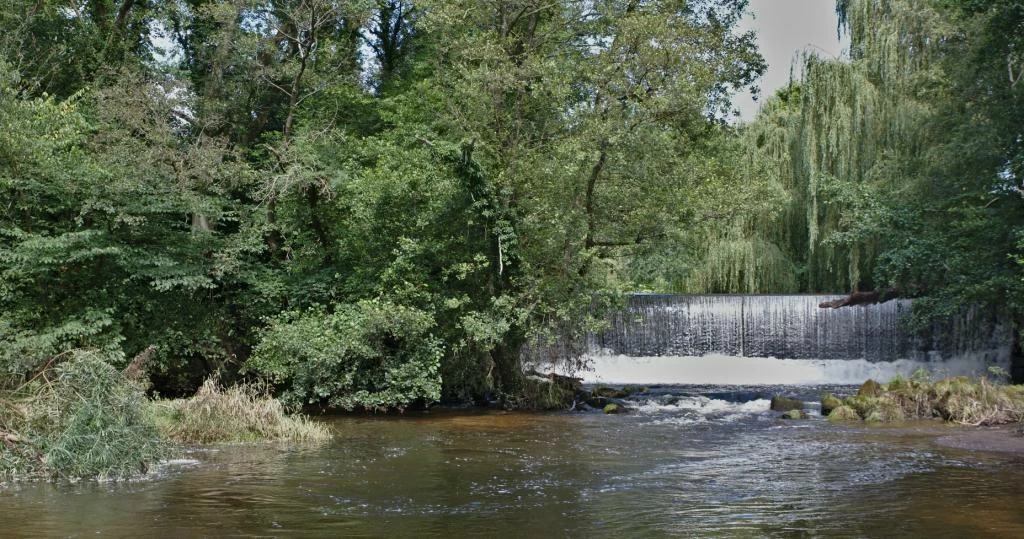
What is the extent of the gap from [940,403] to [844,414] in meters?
1.64

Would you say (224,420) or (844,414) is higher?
(224,420)

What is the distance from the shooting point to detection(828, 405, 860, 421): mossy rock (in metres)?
16.9

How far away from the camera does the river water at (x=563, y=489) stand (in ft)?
28.1

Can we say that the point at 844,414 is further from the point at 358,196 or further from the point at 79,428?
the point at 79,428

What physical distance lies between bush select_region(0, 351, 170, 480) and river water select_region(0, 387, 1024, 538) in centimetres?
36

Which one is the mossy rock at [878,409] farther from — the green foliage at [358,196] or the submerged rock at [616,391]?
the submerged rock at [616,391]

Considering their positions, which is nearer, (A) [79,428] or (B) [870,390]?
(A) [79,428]

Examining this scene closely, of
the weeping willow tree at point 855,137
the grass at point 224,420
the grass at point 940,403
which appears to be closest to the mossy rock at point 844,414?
the grass at point 940,403

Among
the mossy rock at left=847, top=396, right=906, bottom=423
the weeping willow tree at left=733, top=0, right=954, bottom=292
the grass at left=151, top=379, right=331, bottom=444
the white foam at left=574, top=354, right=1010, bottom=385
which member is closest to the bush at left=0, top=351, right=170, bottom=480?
the grass at left=151, top=379, right=331, bottom=444

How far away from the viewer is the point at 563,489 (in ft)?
34.8

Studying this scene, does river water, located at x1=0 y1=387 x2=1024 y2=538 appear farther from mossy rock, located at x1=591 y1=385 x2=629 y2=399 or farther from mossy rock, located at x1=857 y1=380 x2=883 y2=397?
mossy rock, located at x1=591 y1=385 x2=629 y2=399

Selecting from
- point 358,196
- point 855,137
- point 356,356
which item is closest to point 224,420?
point 356,356

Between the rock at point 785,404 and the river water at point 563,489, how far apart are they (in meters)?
2.57

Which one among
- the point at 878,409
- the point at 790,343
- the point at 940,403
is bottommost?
the point at 878,409
